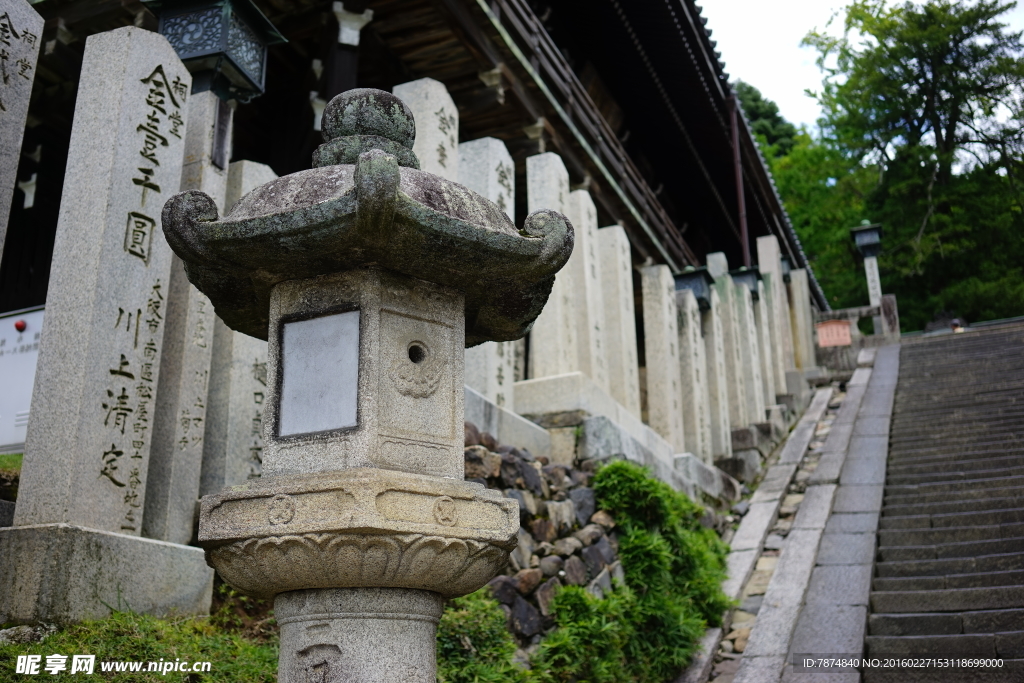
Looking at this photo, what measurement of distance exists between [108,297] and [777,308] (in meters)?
18.8

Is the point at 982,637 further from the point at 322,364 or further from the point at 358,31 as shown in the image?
the point at 358,31

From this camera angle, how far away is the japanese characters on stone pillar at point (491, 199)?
827 cm

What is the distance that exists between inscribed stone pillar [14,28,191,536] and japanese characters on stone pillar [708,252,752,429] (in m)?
11.6

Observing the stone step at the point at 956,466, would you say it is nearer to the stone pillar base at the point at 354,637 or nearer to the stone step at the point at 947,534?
the stone step at the point at 947,534

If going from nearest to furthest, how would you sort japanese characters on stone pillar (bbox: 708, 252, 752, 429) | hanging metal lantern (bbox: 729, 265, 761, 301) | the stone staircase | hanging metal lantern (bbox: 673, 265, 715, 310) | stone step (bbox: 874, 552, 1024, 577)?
the stone staircase → stone step (bbox: 874, 552, 1024, 577) → hanging metal lantern (bbox: 673, 265, 715, 310) → japanese characters on stone pillar (bbox: 708, 252, 752, 429) → hanging metal lantern (bbox: 729, 265, 761, 301)

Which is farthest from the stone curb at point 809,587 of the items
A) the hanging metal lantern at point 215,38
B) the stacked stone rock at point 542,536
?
the hanging metal lantern at point 215,38

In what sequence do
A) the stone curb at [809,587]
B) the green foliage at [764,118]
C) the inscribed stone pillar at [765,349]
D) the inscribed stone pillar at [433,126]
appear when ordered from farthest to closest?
the green foliage at [764,118], the inscribed stone pillar at [765,349], the inscribed stone pillar at [433,126], the stone curb at [809,587]

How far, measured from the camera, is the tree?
27094 mm

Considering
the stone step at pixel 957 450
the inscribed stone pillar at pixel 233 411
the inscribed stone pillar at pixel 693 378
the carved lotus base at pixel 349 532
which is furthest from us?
the inscribed stone pillar at pixel 693 378

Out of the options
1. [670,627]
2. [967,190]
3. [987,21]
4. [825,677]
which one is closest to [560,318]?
[670,627]

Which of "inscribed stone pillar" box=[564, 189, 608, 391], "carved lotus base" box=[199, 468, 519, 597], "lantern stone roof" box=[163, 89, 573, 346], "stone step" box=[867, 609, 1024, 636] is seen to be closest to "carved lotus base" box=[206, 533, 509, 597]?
"carved lotus base" box=[199, 468, 519, 597]

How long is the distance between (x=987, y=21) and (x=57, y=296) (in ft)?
98.5

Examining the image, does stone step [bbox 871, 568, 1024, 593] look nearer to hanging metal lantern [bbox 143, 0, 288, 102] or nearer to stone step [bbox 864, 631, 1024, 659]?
stone step [bbox 864, 631, 1024, 659]

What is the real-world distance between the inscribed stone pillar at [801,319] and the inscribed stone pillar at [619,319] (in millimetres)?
12616
